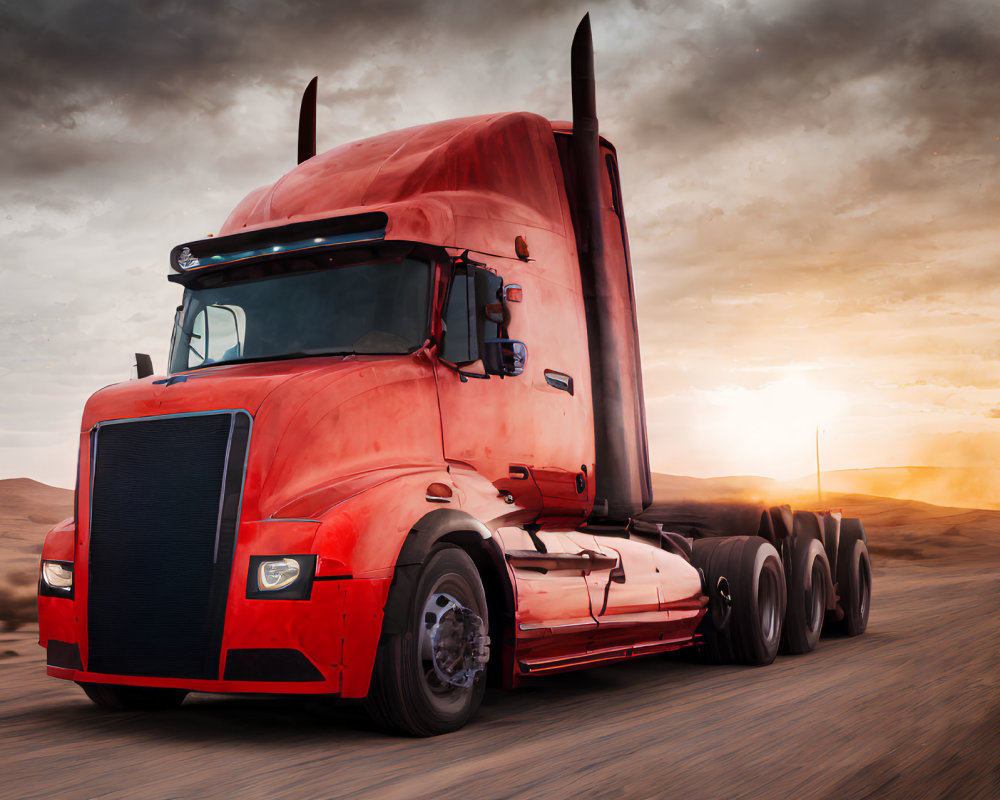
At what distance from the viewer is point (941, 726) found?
6.71m

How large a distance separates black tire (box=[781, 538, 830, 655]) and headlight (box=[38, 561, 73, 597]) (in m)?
8.06

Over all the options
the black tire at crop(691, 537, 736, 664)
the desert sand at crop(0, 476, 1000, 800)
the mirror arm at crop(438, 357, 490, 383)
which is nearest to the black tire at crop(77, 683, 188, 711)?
the desert sand at crop(0, 476, 1000, 800)

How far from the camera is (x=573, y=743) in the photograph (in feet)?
20.3

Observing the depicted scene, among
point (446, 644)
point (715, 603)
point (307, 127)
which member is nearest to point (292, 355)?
point (446, 644)

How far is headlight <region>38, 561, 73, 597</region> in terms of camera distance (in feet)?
21.5

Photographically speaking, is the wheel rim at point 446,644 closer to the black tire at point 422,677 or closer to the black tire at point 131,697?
the black tire at point 422,677

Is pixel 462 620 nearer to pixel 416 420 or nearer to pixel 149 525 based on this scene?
pixel 416 420

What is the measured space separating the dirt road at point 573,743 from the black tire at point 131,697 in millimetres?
111

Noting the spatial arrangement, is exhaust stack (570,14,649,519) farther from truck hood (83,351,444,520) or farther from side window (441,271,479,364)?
truck hood (83,351,444,520)

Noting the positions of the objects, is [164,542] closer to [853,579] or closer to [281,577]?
[281,577]

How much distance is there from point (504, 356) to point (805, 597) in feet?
21.2

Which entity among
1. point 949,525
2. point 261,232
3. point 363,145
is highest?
point 363,145

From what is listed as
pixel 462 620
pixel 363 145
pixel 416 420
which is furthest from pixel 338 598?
pixel 363 145

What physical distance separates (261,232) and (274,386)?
1637 millimetres
